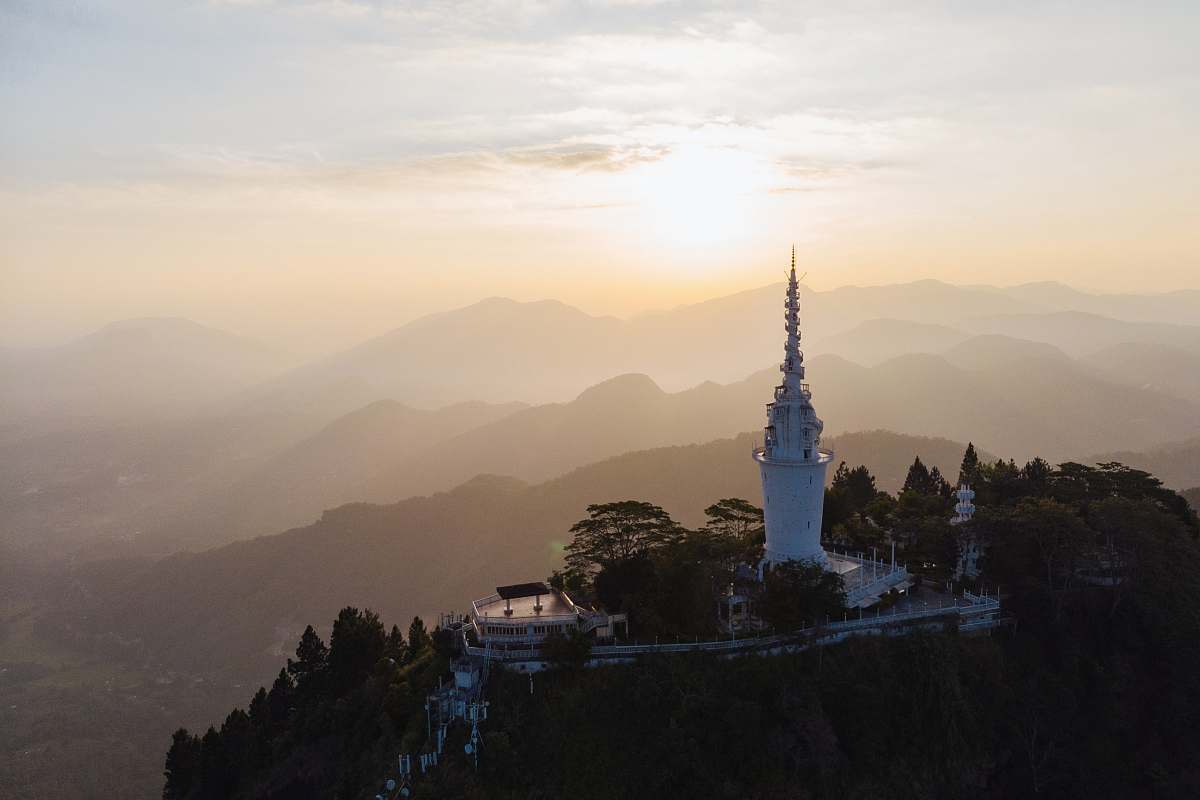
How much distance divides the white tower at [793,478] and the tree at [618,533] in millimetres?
5701

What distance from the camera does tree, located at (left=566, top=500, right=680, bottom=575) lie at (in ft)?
126

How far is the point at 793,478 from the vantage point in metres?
39.7

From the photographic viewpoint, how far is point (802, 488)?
39.7 meters

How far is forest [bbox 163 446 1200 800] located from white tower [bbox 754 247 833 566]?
2460 millimetres

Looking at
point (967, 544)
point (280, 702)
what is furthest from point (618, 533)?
point (280, 702)

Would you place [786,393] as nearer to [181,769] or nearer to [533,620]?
[533,620]

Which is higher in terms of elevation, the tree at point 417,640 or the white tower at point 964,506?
the white tower at point 964,506

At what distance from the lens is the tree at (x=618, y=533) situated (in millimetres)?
38500

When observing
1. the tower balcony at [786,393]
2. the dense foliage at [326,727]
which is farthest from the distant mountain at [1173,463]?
the dense foliage at [326,727]

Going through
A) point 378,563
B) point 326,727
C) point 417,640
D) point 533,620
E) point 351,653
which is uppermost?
point 533,620

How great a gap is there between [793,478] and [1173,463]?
525 ft

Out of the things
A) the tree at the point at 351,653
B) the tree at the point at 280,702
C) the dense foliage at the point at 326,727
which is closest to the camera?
the dense foliage at the point at 326,727

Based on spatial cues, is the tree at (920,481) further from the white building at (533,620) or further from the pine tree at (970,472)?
the white building at (533,620)

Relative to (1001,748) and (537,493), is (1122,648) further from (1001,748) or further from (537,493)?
(537,493)
